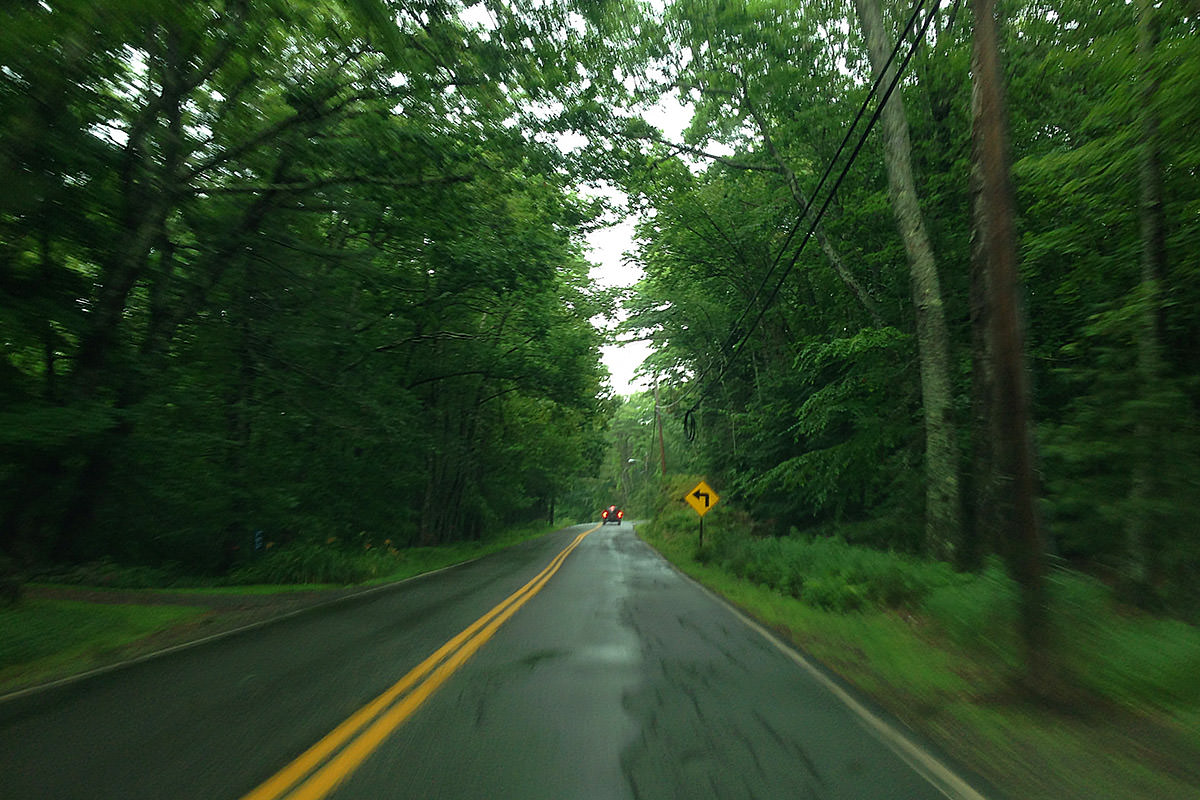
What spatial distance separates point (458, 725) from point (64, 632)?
215 inches

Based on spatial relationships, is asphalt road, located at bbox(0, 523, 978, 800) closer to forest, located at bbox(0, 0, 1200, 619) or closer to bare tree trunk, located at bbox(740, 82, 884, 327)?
forest, located at bbox(0, 0, 1200, 619)

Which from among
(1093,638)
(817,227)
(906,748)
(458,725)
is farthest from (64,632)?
(817,227)

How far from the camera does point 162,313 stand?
35.0 feet

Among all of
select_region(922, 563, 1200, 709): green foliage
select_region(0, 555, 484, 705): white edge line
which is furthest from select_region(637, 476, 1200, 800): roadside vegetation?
select_region(0, 555, 484, 705): white edge line

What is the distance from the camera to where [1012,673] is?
550 centimetres

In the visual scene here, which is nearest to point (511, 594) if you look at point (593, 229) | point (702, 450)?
point (593, 229)

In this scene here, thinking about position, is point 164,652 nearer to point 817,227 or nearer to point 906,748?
point 906,748

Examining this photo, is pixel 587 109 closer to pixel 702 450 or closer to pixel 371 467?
pixel 371 467

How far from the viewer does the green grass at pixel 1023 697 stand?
3.74 meters

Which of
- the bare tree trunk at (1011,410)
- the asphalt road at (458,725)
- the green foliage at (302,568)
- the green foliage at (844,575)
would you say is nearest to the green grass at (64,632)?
the asphalt road at (458,725)

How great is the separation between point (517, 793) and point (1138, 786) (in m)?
3.17

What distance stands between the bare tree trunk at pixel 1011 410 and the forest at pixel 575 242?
1.3 inches

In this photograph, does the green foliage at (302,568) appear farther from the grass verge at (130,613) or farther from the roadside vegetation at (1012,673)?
the roadside vegetation at (1012,673)

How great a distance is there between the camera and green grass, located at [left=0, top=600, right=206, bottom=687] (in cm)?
625
